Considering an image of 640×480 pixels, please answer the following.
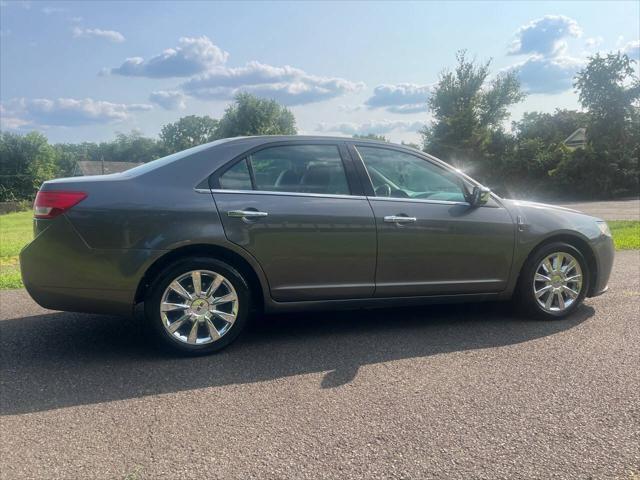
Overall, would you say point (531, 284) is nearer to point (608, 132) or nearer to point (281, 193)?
point (281, 193)

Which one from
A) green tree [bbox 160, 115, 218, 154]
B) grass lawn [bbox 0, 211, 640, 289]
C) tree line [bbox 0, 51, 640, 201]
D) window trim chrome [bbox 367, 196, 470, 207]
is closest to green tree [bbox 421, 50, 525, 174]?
tree line [bbox 0, 51, 640, 201]

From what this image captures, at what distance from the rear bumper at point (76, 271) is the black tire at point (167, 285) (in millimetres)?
154

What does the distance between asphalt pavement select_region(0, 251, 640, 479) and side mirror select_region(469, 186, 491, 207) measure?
1109 mm

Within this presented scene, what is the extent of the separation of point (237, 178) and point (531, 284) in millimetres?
2764

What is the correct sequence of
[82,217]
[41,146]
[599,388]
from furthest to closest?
[41,146] → [82,217] → [599,388]

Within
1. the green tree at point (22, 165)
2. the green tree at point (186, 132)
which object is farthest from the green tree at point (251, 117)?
the green tree at point (186, 132)

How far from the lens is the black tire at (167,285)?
402 centimetres

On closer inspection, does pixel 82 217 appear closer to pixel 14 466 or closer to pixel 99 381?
pixel 99 381

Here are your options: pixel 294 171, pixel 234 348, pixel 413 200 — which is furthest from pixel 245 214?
pixel 413 200

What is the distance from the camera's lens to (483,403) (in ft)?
10.8

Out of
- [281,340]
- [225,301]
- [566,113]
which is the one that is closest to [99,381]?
[225,301]

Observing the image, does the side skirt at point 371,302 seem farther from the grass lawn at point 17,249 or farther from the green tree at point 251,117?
the green tree at point 251,117

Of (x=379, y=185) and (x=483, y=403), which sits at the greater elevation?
(x=379, y=185)

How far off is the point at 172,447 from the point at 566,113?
75739mm
